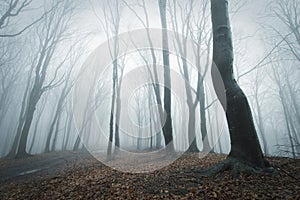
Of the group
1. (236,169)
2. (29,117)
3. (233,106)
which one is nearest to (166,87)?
(233,106)

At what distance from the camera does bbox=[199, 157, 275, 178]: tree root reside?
417 cm

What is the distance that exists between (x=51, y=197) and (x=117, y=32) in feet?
42.9

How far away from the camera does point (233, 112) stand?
4688 millimetres

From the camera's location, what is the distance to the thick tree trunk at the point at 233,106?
14.4 feet

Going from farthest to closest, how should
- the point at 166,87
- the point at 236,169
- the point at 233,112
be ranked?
the point at 166,87
the point at 233,112
the point at 236,169

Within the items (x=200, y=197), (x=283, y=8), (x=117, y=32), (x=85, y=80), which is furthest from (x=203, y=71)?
(x=85, y=80)

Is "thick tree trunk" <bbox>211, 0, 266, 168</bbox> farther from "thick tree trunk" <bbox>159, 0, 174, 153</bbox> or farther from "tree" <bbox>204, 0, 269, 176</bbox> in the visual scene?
"thick tree trunk" <bbox>159, 0, 174, 153</bbox>

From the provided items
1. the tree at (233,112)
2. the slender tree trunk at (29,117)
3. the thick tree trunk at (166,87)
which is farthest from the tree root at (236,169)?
Answer: the slender tree trunk at (29,117)

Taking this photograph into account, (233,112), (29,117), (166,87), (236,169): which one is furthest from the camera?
(29,117)

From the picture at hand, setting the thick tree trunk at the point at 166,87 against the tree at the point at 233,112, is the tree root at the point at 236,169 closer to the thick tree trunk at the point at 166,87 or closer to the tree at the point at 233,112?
the tree at the point at 233,112

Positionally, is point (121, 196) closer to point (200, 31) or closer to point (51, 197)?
point (51, 197)

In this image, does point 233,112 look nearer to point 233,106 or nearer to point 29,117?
point 233,106

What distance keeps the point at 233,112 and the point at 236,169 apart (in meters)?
1.47

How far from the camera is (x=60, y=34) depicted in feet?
51.0
